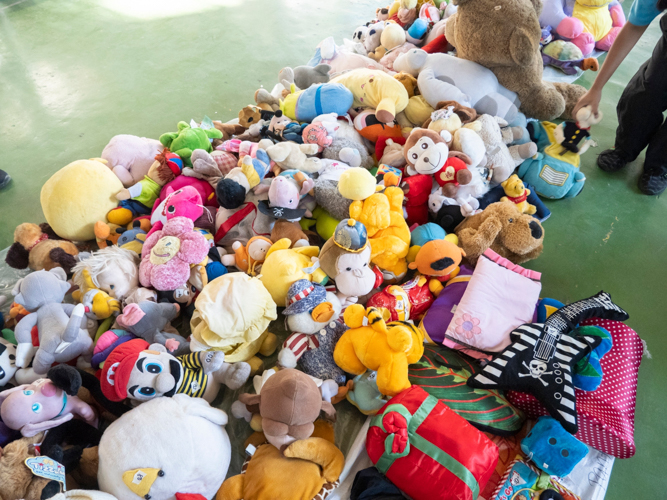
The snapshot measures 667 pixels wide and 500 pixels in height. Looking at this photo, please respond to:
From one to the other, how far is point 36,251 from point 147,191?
45 centimetres

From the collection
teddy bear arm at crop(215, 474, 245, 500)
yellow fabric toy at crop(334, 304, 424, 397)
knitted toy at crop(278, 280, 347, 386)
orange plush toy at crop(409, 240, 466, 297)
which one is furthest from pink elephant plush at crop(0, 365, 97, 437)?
orange plush toy at crop(409, 240, 466, 297)

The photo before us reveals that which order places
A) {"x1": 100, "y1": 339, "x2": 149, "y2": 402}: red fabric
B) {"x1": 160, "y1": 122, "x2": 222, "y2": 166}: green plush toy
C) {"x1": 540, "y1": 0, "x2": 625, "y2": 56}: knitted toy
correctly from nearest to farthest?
{"x1": 100, "y1": 339, "x2": 149, "y2": 402}: red fabric, {"x1": 160, "y1": 122, "x2": 222, "y2": 166}: green plush toy, {"x1": 540, "y1": 0, "x2": 625, "y2": 56}: knitted toy

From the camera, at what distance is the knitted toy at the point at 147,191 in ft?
5.19

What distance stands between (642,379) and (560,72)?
1986 millimetres

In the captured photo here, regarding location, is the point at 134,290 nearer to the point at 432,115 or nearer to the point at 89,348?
the point at 89,348

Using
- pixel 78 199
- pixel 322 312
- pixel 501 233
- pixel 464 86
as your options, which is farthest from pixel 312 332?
pixel 464 86

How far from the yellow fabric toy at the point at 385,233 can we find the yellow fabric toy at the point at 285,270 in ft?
0.72

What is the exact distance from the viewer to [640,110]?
185 cm

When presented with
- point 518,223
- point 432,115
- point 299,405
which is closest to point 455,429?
point 299,405

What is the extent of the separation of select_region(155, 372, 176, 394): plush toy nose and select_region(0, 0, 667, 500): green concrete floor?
126 cm

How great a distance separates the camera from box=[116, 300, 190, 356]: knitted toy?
3.91ft

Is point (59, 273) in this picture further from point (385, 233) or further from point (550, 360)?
point (550, 360)

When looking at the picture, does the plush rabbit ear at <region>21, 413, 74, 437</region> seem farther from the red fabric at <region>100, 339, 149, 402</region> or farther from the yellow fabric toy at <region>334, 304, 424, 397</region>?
the yellow fabric toy at <region>334, 304, 424, 397</region>

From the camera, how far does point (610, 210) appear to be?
186cm
